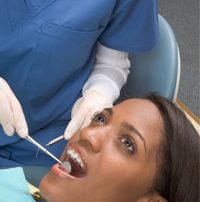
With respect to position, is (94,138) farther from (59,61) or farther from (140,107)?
(59,61)

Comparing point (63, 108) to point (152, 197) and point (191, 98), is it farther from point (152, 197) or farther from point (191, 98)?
point (191, 98)

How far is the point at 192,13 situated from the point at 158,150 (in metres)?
2.09

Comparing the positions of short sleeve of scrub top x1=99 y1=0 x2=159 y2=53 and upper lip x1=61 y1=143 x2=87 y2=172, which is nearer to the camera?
upper lip x1=61 y1=143 x2=87 y2=172

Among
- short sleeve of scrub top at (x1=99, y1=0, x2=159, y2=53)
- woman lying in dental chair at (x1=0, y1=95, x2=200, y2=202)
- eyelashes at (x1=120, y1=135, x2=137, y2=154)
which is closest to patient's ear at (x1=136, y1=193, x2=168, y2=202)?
woman lying in dental chair at (x1=0, y1=95, x2=200, y2=202)

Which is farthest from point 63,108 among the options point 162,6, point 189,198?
point 162,6

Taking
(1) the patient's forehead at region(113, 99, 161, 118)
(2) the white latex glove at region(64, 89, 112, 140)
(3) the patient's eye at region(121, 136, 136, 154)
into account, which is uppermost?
(1) the patient's forehead at region(113, 99, 161, 118)

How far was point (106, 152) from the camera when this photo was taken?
92 cm

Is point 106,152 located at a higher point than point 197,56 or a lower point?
higher

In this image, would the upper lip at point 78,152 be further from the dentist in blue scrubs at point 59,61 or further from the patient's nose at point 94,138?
the dentist in blue scrubs at point 59,61

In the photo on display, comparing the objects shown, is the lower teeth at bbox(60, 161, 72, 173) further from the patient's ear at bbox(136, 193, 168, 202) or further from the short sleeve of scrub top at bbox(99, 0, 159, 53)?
the short sleeve of scrub top at bbox(99, 0, 159, 53)

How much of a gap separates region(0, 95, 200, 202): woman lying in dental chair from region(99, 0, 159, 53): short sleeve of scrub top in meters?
0.29

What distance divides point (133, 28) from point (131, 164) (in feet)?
1.42

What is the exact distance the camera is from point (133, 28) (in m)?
1.15

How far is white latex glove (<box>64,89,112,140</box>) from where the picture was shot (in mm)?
1104
